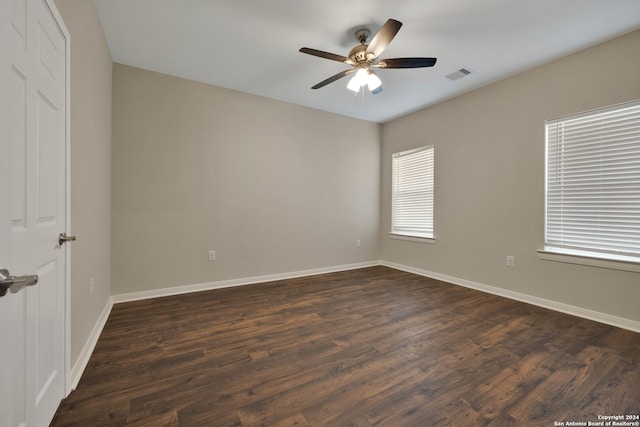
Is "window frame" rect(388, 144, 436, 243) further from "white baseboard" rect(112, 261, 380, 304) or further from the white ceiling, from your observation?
the white ceiling

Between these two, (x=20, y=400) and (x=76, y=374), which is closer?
(x=20, y=400)

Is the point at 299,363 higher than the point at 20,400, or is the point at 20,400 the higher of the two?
the point at 20,400

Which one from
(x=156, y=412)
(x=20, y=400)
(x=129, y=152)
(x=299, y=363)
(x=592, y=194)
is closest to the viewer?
(x=20, y=400)

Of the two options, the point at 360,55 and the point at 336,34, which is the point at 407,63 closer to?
the point at 360,55

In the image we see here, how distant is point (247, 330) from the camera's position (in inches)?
93.7

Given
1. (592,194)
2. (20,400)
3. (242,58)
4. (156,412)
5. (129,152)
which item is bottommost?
(156,412)

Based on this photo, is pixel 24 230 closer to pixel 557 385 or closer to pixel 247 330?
pixel 247 330

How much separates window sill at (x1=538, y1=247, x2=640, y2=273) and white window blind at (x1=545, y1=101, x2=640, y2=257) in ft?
0.16

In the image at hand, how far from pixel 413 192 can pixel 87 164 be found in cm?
423

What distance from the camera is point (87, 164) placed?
195cm

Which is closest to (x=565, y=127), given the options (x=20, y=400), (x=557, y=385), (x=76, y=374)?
(x=557, y=385)

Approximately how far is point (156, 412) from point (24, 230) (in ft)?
3.64

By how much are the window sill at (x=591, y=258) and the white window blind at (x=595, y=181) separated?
50 mm

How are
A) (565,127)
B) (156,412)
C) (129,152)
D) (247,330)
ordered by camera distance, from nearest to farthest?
1. (156,412)
2. (247,330)
3. (565,127)
4. (129,152)
